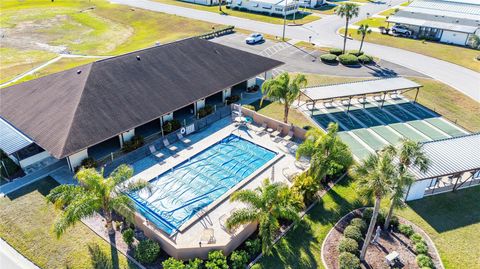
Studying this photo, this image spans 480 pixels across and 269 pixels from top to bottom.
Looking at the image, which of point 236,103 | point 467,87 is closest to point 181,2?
point 236,103

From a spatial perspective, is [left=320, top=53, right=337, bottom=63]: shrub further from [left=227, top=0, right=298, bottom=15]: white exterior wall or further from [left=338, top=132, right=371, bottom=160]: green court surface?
[left=227, top=0, right=298, bottom=15]: white exterior wall

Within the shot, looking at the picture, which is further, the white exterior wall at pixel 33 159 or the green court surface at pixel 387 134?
the green court surface at pixel 387 134

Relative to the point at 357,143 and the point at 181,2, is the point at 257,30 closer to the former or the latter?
the point at 181,2

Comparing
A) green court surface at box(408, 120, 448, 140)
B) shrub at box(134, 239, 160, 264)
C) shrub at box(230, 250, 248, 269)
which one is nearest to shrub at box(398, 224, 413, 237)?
shrub at box(230, 250, 248, 269)

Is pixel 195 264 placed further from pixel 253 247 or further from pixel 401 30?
pixel 401 30

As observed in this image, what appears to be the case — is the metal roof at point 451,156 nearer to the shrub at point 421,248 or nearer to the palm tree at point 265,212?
the shrub at point 421,248

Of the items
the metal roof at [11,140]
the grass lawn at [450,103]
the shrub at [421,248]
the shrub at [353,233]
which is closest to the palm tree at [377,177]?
the shrub at [353,233]
